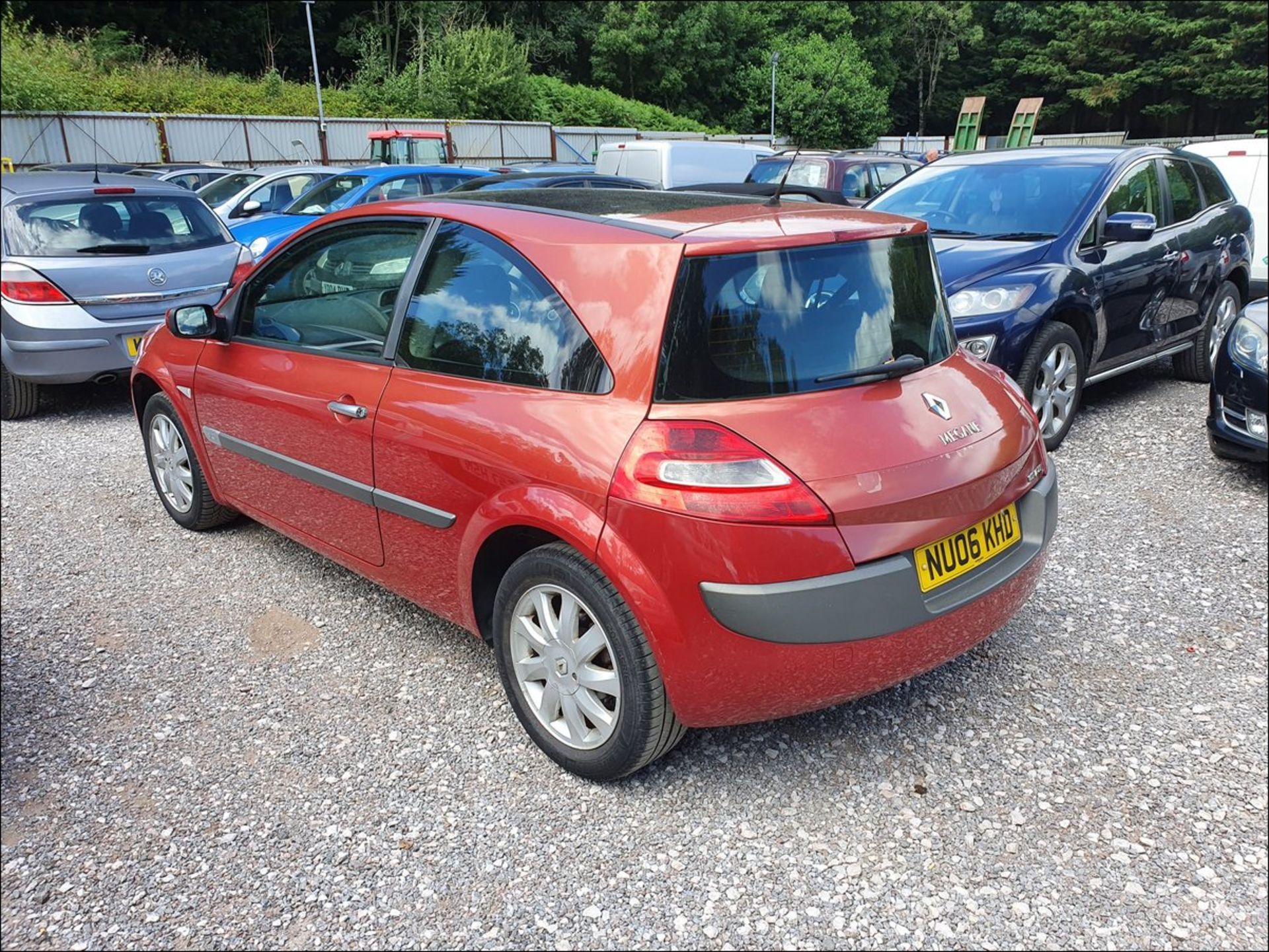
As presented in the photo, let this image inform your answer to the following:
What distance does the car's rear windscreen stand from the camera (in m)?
2.36

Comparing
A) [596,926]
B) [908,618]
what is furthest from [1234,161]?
[596,926]

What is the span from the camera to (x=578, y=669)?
101 inches

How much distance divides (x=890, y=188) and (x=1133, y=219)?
1.84m

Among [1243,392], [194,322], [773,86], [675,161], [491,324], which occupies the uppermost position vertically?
[773,86]

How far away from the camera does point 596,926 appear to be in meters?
2.16

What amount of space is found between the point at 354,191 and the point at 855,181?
21.1ft

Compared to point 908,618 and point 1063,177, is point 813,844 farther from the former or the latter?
point 1063,177

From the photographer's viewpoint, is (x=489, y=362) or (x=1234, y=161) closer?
(x=489, y=362)

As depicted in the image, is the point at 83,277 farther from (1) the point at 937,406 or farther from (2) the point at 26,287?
(1) the point at 937,406

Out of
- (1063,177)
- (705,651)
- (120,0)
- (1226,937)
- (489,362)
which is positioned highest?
(120,0)

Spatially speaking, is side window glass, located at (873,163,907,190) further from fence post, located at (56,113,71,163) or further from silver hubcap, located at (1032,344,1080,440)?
fence post, located at (56,113,71,163)

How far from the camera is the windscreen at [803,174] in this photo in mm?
12172

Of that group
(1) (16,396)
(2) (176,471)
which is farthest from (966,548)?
(1) (16,396)

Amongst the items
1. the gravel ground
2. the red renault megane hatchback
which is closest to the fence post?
the gravel ground
